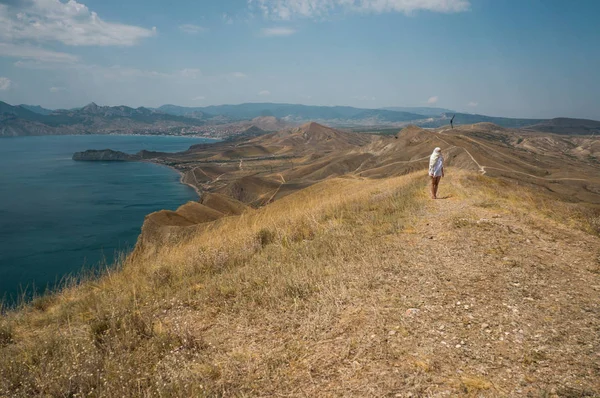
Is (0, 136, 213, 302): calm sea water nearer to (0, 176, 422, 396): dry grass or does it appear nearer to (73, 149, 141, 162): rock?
(0, 176, 422, 396): dry grass

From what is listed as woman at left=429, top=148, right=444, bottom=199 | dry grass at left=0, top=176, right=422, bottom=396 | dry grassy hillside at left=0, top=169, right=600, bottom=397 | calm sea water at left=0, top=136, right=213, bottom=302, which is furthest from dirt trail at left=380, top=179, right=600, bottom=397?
calm sea water at left=0, top=136, right=213, bottom=302

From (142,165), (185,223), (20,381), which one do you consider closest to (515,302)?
(20,381)

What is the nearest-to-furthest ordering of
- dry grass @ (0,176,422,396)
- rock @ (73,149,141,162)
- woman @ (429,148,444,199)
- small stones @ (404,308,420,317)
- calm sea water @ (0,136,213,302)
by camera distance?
dry grass @ (0,176,422,396) < small stones @ (404,308,420,317) < woman @ (429,148,444,199) < calm sea water @ (0,136,213,302) < rock @ (73,149,141,162)

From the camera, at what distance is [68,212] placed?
78312 mm

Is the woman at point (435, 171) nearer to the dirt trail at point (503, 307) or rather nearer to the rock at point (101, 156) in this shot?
the dirt trail at point (503, 307)

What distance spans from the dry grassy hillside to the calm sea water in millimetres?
8803

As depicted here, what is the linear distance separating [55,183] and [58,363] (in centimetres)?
13479

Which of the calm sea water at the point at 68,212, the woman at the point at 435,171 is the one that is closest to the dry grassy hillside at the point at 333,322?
the woman at the point at 435,171

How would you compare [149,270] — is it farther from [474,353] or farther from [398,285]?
[474,353]

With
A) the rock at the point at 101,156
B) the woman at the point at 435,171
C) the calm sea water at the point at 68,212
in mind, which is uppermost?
the woman at the point at 435,171

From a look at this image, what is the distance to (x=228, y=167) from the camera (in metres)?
153

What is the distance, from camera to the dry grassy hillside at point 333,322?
3.31m

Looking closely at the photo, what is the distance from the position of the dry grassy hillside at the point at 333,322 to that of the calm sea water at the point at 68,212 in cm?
880

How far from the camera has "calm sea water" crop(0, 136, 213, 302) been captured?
165 feet
